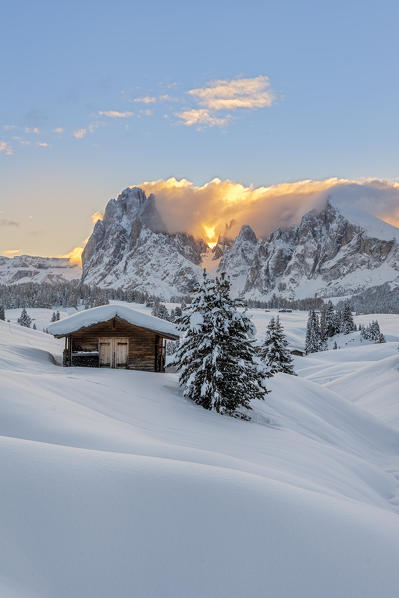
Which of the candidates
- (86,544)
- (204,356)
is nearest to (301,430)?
(204,356)

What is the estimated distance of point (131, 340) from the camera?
71.6ft

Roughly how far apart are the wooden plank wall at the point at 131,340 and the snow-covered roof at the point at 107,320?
0.46 meters

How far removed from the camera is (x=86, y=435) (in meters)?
6.12

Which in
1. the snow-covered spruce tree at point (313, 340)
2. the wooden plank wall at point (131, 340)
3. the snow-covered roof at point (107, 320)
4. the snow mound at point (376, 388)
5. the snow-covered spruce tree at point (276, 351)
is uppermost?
the snow-covered roof at point (107, 320)

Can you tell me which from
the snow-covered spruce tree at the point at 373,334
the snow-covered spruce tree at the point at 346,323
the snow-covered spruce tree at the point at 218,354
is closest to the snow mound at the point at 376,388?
the snow-covered spruce tree at the point at 218,354

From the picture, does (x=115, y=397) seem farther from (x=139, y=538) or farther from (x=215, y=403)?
(x=139, y=538)

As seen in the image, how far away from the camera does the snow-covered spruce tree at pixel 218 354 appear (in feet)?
48.4

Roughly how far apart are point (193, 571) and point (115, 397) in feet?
29.2

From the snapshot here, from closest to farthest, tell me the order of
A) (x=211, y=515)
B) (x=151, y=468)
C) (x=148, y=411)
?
(x=211, y=515) < (x=151, y=468) < (x=148, y=411)

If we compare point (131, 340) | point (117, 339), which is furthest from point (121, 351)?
point (131, 340)

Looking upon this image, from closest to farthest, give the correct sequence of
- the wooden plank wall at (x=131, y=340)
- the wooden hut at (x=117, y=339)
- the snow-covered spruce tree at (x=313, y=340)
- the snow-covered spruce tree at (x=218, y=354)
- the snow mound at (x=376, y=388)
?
the snow-covered spruce tree at (x=218, y=354)
the wooden hut at (x=117, y=339)
the wooden plank wall at (x=131, y=340)
the snow mound at (x=376, y=388)
the snow-covered spruce tree at (x=313, y=340)

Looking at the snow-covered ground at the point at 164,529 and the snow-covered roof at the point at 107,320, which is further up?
the snow-covered roof at the point at 107,320

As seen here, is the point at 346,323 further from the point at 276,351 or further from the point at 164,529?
the point at 164,529

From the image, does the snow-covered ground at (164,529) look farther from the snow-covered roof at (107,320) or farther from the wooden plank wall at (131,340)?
the wooden plank wall at (131,340)
